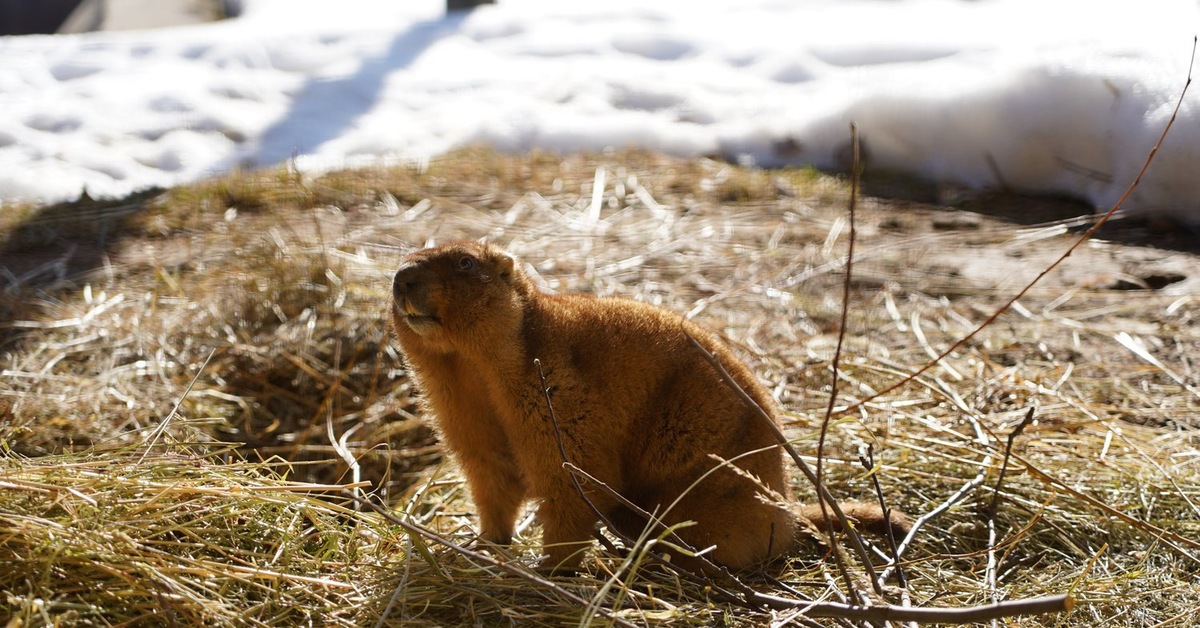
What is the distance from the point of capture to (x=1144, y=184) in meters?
6.97

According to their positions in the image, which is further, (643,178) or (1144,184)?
(643,178)

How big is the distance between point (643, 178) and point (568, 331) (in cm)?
549

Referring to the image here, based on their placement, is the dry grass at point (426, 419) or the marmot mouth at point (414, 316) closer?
the dry grass at point (426, 419)

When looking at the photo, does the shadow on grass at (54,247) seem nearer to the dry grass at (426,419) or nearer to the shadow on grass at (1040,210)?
the dry grass at (426,419)

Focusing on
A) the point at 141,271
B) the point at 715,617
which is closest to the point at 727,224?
the point at 141,271

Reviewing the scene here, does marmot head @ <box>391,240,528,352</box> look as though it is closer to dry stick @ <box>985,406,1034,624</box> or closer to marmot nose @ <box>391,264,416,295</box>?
marmot nose @ <box>391,264,416,295</box>

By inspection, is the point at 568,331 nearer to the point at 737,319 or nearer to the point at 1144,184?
the point at 737,319

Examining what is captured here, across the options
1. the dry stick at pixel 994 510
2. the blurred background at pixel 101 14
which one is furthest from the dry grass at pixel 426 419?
the blurred background at pixel 101 14

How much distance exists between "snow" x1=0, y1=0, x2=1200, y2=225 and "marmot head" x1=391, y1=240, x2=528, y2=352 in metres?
5.59

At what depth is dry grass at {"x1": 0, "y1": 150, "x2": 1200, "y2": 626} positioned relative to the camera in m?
3.00

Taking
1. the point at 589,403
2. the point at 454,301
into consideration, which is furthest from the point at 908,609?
the point at 454,301

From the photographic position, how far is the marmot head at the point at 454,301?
3.18m

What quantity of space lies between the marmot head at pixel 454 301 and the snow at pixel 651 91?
220 inches

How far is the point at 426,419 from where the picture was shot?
4.16 metres
